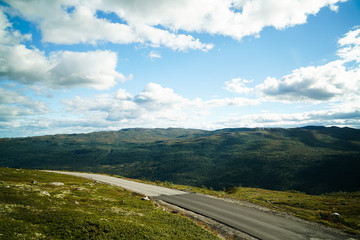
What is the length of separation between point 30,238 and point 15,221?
316 centimetres

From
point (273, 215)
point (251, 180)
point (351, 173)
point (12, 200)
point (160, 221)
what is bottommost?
point (251, 180)

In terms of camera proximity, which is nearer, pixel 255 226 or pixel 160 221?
pixel 160 221

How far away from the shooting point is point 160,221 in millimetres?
17734

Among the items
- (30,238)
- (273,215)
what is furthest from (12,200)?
(273,215)

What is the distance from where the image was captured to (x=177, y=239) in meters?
13.6

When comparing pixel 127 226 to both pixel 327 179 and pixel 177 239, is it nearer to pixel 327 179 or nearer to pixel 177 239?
pixel 177 239

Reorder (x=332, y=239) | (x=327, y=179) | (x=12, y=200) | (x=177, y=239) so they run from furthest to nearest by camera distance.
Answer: (x=327, y=179) → (x=332, y=239) → (x=12, y=200) → (x=177, y=239)

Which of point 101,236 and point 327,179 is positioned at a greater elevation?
point 101,236

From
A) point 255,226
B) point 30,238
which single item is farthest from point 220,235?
point 30,238

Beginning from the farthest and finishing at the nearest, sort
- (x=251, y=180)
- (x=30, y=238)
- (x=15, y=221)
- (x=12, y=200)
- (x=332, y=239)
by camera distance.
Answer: (x=251, y=180), (x=332, y=239), (x=12, y=200), (x=15, y=221), (x=30, y=238)

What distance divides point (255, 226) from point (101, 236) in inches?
662

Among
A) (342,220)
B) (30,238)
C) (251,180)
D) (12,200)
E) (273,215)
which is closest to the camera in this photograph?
(30,238)

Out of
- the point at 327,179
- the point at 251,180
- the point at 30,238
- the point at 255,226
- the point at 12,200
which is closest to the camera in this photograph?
the point at 30,238

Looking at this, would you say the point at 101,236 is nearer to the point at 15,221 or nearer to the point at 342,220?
the point at 15,221
